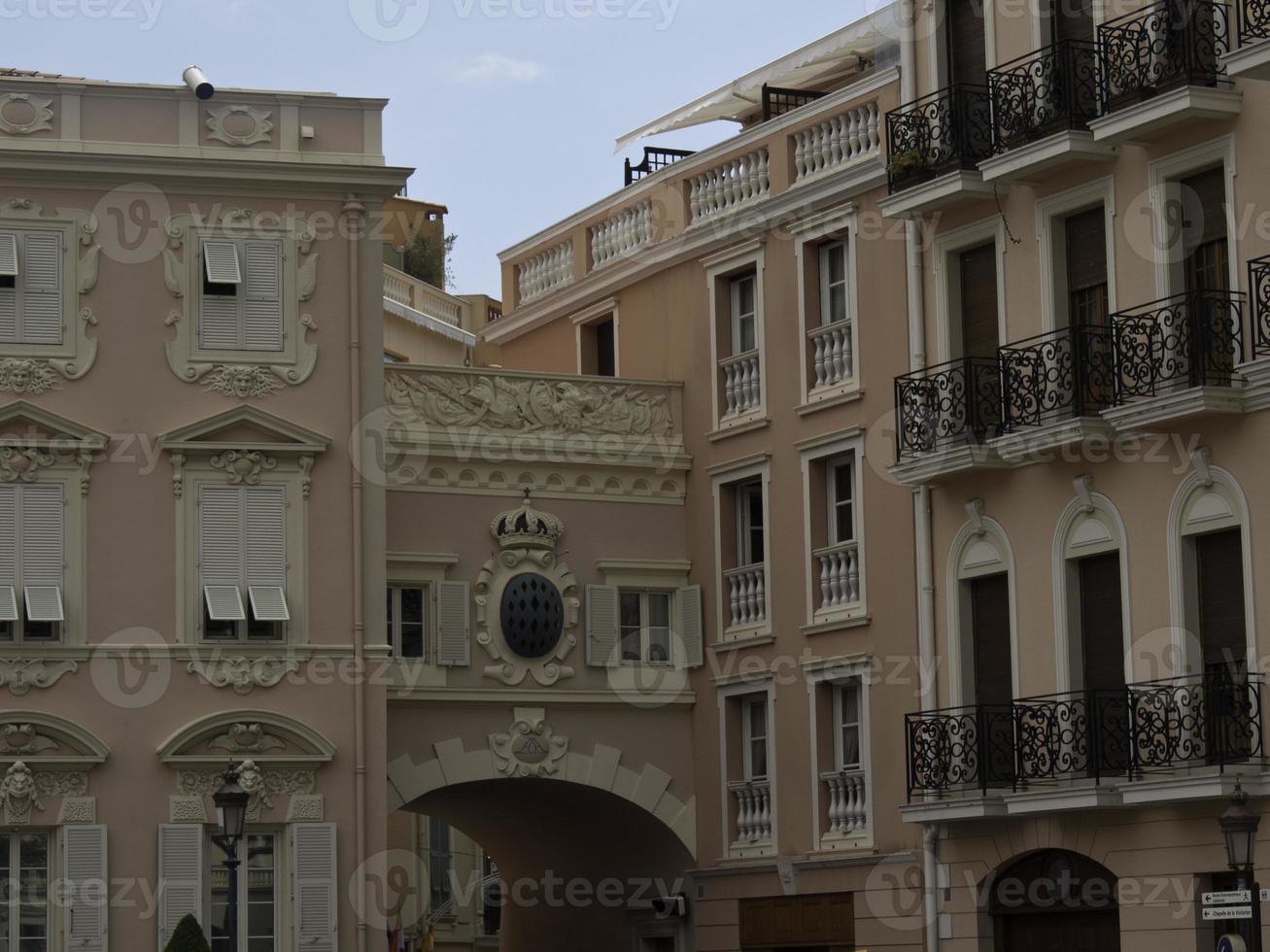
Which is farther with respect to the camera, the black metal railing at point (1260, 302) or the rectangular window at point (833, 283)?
the rectangular window at point (833, 283)

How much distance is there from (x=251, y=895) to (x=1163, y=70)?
540 inches

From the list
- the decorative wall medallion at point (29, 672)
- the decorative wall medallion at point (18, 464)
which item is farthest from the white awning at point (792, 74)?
the decorative wall medallion at point (29, 672)

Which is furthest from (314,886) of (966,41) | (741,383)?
(966,41)

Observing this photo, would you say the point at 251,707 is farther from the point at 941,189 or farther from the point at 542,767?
the point at 941,189

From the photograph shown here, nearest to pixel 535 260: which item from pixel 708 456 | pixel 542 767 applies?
pixel 708 456

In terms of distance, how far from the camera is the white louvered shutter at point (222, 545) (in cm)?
3134

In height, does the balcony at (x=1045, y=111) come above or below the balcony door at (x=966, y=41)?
below

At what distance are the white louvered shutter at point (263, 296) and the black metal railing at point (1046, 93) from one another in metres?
8.61

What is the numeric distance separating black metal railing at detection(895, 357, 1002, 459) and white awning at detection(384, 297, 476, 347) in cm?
1945

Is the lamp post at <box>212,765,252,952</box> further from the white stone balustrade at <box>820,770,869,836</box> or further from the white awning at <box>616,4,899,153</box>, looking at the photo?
the white awning at <box>616,4,899,153</box>

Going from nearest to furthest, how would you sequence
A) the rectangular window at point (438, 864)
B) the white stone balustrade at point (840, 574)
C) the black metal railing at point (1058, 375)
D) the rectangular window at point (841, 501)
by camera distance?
the black metal railing at point (1058, 375) → the white stone balustrade at point (840, 574) → the rectangular window at point (841, 501) → the rectangular window at point (438, 864)

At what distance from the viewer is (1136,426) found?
2766 centimetres

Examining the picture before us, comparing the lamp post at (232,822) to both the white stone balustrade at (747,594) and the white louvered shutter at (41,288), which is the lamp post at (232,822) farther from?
the white stone balustrade at (747,594)

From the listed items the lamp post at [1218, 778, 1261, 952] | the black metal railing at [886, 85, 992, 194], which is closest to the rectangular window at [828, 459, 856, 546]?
the black metal railing at [886, 85, 992, 194]
